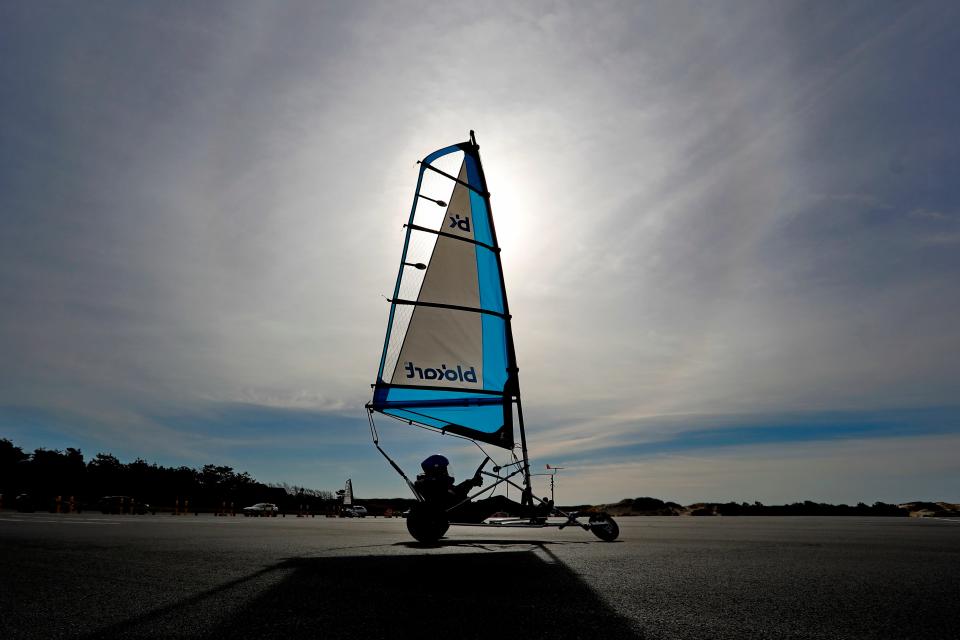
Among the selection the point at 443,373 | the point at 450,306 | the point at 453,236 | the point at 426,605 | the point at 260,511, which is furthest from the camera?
the point at 260,511

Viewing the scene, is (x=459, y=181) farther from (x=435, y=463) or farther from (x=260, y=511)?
(x=260, y=511)

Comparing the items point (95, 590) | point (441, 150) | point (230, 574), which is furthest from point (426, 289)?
point (95, 590)

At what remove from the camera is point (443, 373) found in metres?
10.9

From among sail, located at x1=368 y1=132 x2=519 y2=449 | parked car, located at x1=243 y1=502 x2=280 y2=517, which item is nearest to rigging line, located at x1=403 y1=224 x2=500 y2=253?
sail, located at x1=368 y1=132 x2=519 y2=449

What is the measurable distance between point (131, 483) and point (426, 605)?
342 ft

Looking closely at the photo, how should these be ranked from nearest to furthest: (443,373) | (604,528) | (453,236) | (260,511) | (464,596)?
(464,596), (604,528), (443,373), (453,236), (260,511)

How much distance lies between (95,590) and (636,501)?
2687 inches

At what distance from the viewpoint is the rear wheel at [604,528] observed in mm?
10570

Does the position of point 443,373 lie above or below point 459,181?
below

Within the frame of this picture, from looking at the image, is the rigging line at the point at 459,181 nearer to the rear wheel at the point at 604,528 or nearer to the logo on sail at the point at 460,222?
the logo on sail at the point at 460,222

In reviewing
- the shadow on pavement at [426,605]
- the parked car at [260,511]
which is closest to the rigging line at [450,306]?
the shadow on pavement at [426,605]

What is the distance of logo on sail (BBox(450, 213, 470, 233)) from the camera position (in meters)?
12.2

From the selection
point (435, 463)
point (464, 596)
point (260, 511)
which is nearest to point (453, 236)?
point (435, 463)

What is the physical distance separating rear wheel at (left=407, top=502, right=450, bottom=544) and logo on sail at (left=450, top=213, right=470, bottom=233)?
19.3 ft
